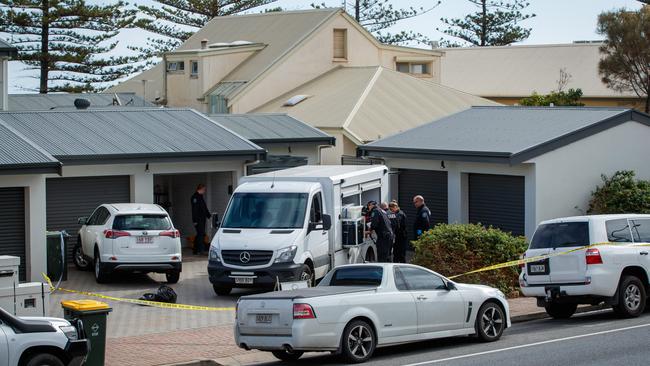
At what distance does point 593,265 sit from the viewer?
67.0 ft

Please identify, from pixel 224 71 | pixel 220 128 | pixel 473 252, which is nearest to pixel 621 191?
pixel 473 252

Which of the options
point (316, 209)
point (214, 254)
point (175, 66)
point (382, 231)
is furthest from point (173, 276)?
point (175, 66)

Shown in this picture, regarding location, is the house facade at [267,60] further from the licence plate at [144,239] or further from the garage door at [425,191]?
the licence plate at [144,239]

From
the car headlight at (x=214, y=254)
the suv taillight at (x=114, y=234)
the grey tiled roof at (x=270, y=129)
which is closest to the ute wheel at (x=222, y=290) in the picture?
the car headlight at (x=214, y=254)

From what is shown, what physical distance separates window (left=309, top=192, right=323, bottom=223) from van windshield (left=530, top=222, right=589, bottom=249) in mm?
5063

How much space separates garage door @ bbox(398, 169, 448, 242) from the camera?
3109 centimetres

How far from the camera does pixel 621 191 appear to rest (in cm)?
2858

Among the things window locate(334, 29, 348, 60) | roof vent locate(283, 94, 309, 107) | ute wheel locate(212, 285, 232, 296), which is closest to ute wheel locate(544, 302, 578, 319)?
ute wheel locate(212, 285, 232, 296)

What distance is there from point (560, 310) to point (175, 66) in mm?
33118

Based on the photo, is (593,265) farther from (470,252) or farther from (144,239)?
(144,239)

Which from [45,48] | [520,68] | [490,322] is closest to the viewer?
[490,322]

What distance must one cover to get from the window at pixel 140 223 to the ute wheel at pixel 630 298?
33.1 ft

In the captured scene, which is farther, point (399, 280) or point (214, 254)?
point (214, 254)

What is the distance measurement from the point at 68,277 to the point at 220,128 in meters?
7.28
